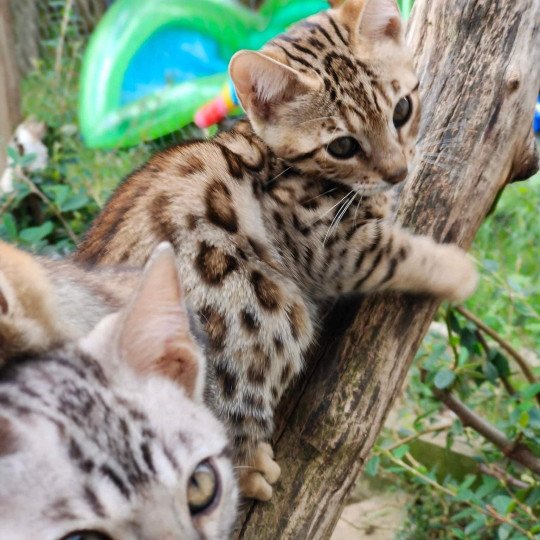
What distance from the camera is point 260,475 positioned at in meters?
2.18

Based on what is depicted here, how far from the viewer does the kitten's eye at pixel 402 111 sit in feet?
8.73

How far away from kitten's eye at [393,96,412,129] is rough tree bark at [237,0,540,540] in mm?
113

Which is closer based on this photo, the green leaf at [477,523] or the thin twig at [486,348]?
the green leaf at [477,523]

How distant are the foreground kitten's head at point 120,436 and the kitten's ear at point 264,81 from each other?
1235 millimetres

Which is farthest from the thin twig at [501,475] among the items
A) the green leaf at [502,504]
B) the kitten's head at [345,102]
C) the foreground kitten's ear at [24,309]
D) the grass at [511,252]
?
the foreground kitten's ear at [24,309]

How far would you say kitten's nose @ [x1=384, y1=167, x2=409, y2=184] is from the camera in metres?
2.57

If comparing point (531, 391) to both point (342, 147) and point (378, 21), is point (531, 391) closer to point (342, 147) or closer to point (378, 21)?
point (342, 147)

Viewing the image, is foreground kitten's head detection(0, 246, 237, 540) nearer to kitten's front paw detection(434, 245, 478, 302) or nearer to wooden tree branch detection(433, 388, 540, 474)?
kitten's front paw detection(434, 245, 478, 302)

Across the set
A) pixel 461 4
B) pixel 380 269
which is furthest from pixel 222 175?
pixel 461 4

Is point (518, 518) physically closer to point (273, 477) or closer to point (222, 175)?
point (273, 477)

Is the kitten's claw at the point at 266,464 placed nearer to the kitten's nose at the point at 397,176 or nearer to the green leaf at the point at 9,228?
the kitten's nose at the point at 397,176

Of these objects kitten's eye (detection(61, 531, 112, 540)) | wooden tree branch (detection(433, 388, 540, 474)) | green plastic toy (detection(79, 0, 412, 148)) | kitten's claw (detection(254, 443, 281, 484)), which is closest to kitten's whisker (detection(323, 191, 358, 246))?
kitten's claw (detection(254, 443, 281, 484))

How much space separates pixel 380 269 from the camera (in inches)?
99.1

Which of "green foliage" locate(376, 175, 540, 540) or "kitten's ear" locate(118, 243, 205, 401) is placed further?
"green foliage" locate(376, 175, 540, 540)
